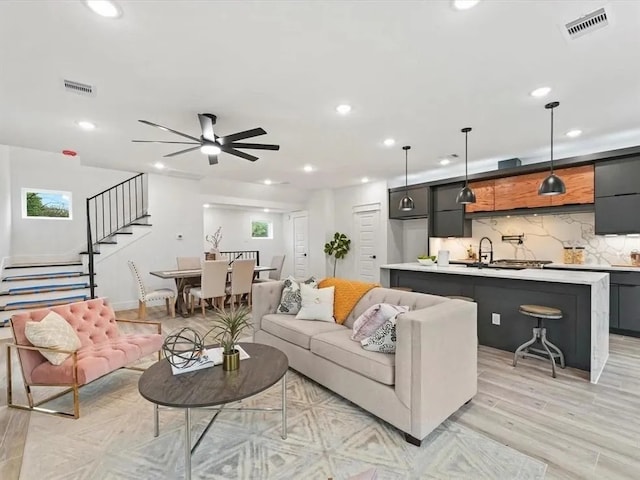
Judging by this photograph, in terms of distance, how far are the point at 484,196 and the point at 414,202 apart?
1351 millimetres

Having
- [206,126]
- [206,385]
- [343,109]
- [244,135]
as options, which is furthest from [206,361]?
[343,109]

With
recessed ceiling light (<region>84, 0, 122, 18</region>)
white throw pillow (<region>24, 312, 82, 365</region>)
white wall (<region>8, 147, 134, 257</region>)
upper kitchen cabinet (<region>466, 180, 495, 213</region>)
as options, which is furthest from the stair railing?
upper kitchen cabinet (<region>466, 180, 495, 213</region>)

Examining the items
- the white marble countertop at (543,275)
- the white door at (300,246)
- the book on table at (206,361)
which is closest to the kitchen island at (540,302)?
the white marble countertop at (543,275)

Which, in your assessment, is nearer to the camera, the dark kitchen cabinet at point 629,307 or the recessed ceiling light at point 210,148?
the recessed ceiling light at point 210,148

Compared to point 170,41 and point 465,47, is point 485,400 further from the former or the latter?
point 170,41

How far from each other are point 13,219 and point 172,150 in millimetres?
3660

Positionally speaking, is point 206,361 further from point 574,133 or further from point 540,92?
point 574,133

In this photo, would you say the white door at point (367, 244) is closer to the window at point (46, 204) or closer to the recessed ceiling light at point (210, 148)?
the recessed ceiling light at point (210, 148)

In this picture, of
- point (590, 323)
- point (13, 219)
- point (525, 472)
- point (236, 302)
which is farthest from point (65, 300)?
point (590, 323)

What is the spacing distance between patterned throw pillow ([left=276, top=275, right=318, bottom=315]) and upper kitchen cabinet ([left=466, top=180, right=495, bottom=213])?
366cm

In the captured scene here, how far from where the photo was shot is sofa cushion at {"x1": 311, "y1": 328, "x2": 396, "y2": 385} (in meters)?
2.18

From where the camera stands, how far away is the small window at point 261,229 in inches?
430

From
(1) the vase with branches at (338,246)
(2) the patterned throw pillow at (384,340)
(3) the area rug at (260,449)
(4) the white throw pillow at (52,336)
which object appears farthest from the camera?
(1) the vase with branches at (338,246)

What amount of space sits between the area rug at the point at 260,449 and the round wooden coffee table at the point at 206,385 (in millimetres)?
123
